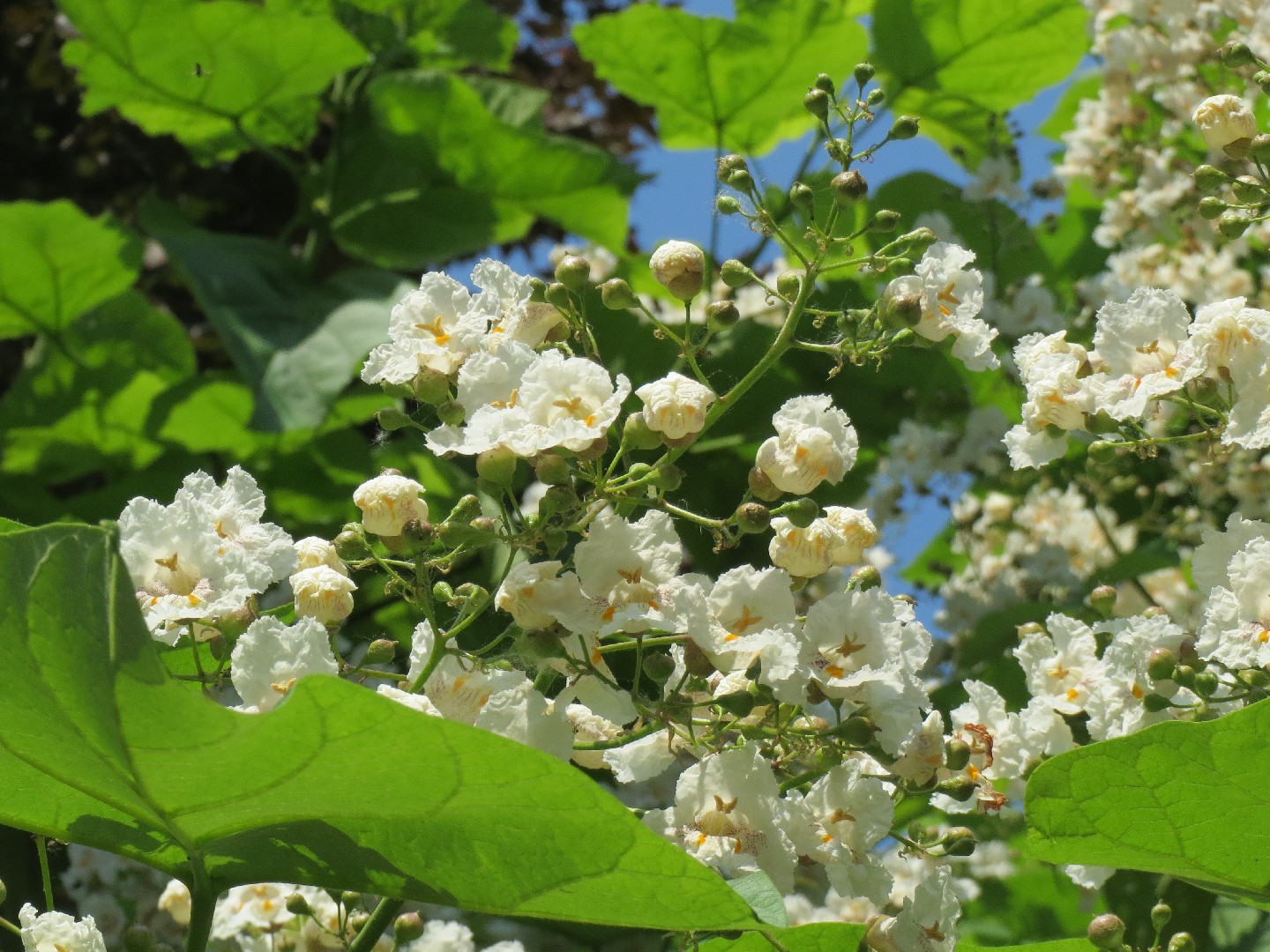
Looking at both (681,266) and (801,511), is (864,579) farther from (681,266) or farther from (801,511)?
(681,266)

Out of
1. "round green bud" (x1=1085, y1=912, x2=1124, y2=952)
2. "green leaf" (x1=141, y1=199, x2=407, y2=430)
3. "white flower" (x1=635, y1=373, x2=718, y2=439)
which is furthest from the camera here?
"green leaf" (x1=141, y1=199, x2=407, y2=430)

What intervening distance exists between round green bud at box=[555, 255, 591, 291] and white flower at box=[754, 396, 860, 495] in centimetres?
18

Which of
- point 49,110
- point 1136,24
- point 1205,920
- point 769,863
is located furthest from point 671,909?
point 49,110

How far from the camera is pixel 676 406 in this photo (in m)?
0.94

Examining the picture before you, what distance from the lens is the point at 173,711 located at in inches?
26.2

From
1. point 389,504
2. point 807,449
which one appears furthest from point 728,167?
point 389,504

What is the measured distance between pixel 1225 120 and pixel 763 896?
2.91ft

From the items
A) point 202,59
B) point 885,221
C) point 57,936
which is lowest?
point 57,936

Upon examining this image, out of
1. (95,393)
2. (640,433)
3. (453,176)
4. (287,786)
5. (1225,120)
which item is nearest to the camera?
(287,786)

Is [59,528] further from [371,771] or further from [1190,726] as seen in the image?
[1190,726]

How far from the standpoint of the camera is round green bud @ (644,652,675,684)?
95cm

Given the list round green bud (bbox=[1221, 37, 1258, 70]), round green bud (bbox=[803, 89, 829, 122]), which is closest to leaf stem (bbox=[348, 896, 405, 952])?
round green bud (bbox=[803, 89, 829, 122])

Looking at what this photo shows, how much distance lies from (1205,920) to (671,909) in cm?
96

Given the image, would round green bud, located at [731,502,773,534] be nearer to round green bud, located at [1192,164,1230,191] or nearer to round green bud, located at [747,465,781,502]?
round green bud, located at [747,465,781,502]
